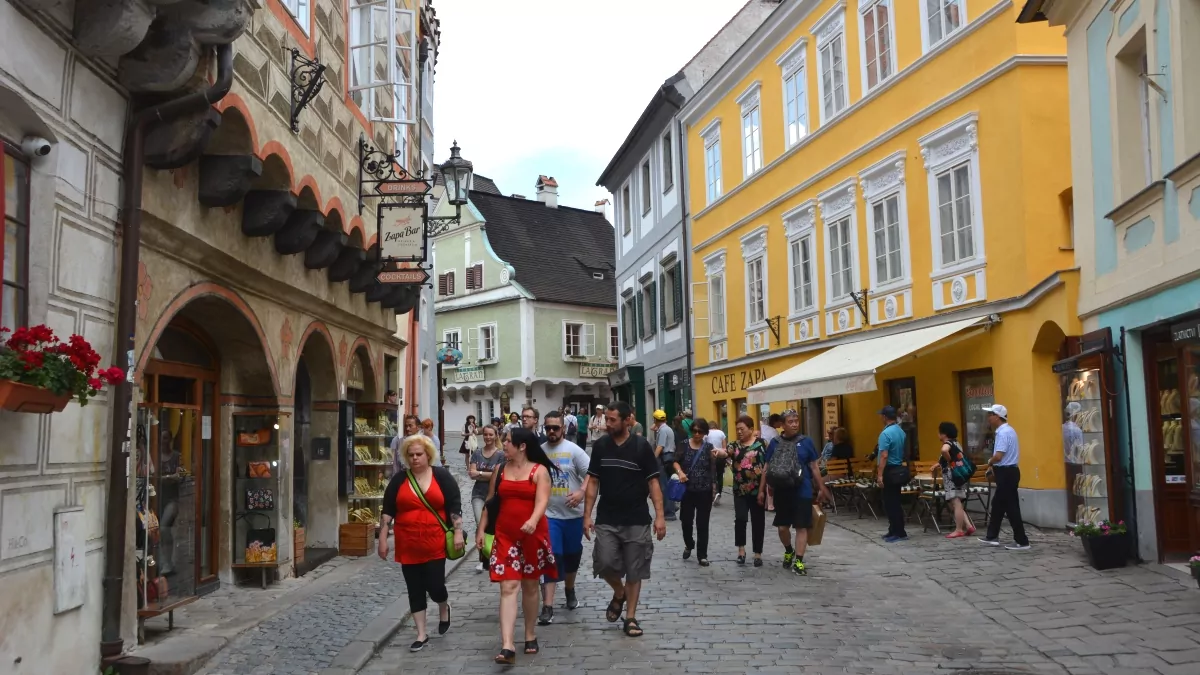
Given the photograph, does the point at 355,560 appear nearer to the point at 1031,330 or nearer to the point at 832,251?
the point at 1031,330

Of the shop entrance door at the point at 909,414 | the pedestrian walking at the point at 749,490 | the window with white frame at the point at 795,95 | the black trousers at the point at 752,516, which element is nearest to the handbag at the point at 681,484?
the pedestrian walking at the point at 749,490

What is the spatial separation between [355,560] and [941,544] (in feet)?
23.5

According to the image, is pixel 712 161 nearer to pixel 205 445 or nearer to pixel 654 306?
pixel 654 306

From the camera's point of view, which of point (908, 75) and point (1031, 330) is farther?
point (908, 75)

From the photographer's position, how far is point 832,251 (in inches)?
797

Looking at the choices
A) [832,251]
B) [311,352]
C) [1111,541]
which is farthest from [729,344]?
[1111,541]

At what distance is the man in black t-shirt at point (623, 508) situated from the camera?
8.51 meters

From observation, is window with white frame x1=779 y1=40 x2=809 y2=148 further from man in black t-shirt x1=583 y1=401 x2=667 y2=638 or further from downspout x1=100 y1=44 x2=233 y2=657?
downspout x1=100 y1=44 x2=233 y2=657

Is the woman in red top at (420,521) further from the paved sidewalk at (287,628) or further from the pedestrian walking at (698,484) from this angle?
the pedestrian walking at (698,484)

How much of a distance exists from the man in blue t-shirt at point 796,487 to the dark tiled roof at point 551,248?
3821 centimetres

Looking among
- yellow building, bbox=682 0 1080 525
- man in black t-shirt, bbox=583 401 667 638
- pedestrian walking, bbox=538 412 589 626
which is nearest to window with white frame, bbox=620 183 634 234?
yellow building, bbox=682 0 1080 525

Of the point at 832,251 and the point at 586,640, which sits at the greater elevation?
the point at 832,251

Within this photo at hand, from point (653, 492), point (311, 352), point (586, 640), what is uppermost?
point (311, 352)

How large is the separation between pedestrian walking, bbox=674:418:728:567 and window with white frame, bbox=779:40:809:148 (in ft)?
34.1
